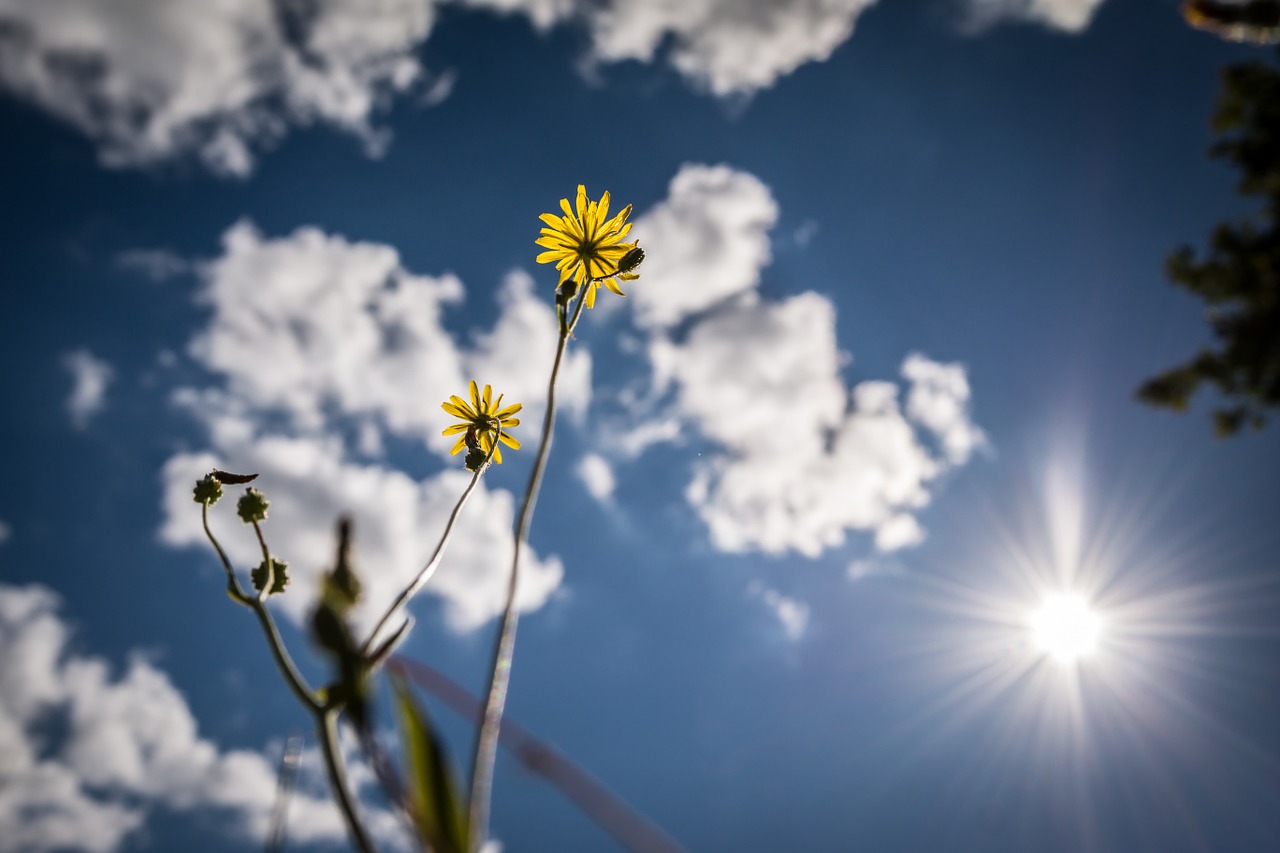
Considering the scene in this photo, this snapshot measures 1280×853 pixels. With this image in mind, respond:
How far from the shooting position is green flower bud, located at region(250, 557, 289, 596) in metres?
1.19

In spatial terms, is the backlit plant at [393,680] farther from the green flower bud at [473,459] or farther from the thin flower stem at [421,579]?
the green flower bud at [473,459]

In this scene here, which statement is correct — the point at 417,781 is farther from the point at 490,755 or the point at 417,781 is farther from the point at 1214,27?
the point at 1214,27

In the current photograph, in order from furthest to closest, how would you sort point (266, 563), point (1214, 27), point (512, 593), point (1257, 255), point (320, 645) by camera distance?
point (1257, 255) < point (1214, 27) < point (266, 563) < point (512, 593) < point (320, 645)

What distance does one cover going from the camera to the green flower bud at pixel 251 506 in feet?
4.62

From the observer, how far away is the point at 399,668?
0.77 meters

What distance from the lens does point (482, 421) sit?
93.0 inches

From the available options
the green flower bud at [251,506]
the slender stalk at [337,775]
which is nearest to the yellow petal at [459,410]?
the green flower bud at [251,506]

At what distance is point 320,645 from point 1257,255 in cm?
677

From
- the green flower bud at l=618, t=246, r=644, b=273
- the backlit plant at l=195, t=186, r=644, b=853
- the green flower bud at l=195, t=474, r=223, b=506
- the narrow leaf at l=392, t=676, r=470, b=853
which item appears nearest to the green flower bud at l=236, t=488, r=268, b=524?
the backlit plant at l=195, t=186, r=644, b=853

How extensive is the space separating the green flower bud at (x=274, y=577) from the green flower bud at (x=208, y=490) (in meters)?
0.49

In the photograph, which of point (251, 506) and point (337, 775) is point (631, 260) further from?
point (337, 775)

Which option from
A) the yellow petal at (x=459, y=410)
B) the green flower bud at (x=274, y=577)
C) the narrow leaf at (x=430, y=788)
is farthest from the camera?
the yellow petal at (x=459, y=410)

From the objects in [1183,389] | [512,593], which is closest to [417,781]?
[512,593]

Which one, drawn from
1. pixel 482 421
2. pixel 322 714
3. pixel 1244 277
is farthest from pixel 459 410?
pixel 1244 277
